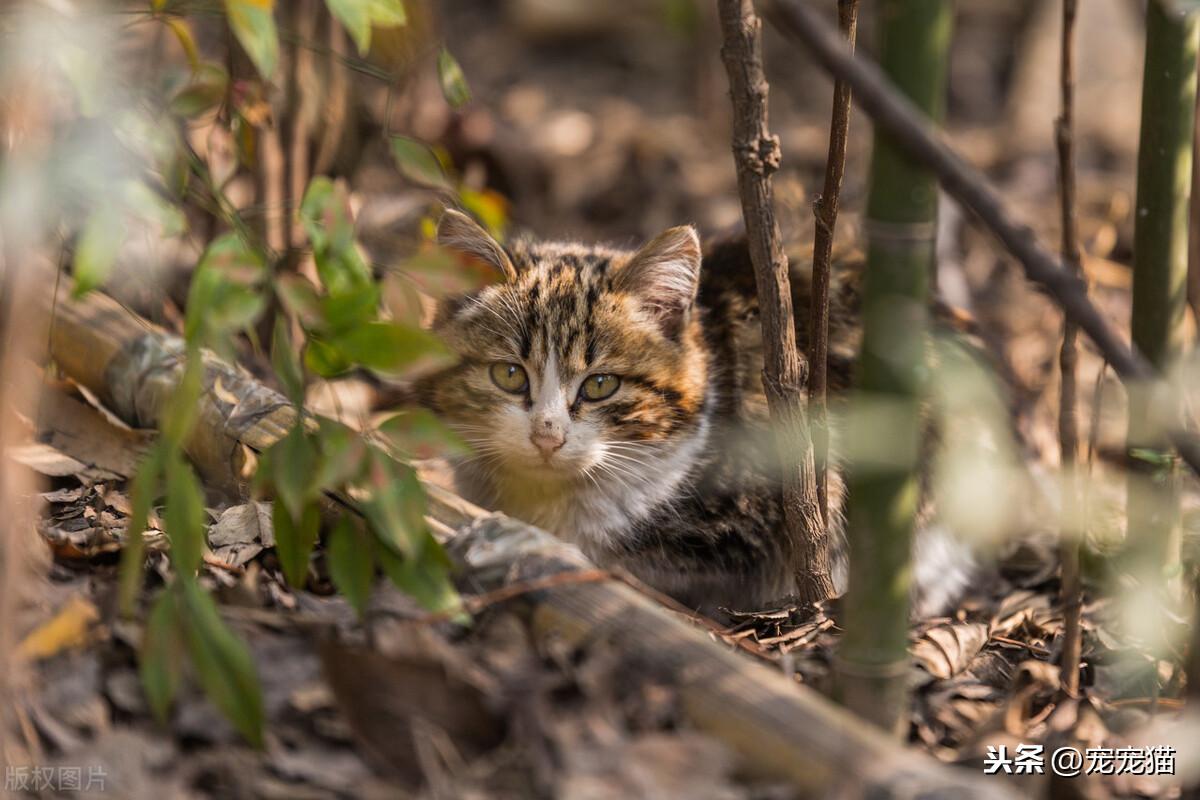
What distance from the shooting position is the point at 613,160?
20.0 ft

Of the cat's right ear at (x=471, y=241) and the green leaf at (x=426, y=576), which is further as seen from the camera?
the cat's right ear at (x=471, y=241)

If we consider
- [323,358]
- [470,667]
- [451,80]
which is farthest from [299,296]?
[451,80]

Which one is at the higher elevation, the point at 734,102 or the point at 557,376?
the point at 734,102

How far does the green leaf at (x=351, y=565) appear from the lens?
1924mm

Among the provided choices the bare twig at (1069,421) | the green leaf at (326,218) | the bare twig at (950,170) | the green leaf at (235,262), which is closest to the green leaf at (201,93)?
the green leaf at (326,218)

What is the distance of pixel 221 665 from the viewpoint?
1727 mm

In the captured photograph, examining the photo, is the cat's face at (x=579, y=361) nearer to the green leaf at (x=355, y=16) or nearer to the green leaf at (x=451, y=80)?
the green leaf at (x=451, y=80)

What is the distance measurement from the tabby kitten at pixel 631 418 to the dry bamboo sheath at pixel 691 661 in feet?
1.84

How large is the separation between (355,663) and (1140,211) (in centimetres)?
177

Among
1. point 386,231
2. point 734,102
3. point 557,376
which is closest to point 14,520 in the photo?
point 734,102

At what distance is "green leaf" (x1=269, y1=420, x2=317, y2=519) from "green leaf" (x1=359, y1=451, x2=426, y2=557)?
0.09 m

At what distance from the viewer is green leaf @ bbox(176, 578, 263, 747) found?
1.71 meters

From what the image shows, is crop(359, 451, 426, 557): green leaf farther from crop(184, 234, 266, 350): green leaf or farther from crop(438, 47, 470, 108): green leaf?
crop(438, 47, 470, 108): green leaf

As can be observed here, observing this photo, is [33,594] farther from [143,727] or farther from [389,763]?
[389,763]
